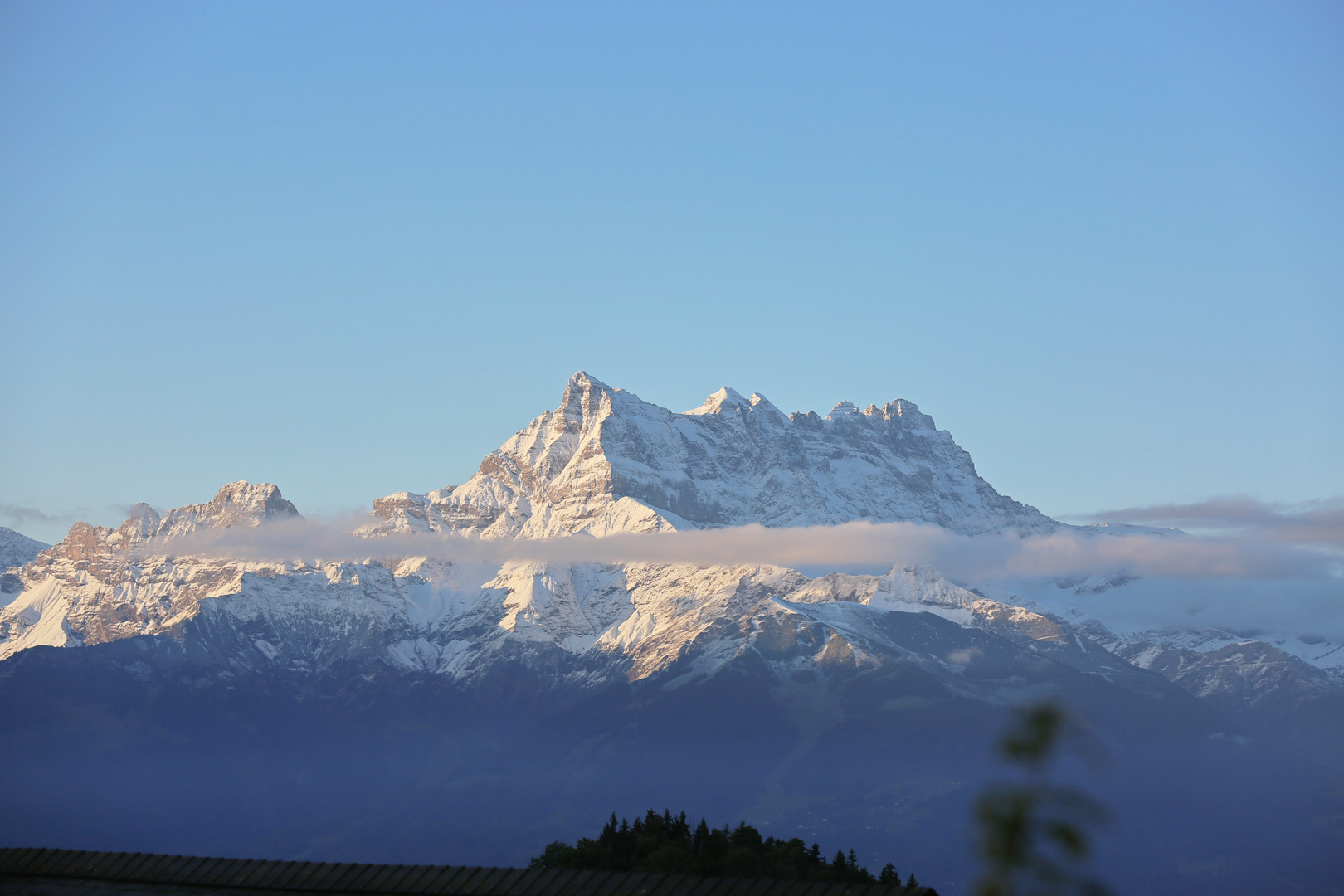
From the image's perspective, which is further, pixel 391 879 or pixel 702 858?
pixel 702 858

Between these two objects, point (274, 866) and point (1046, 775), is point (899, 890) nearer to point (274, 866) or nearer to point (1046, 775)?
point (274, 866)

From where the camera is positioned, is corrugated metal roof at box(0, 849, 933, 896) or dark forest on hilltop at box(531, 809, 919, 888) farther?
dark forest on hilltop at box(531, 809, 919, 888)

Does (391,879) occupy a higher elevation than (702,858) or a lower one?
higher

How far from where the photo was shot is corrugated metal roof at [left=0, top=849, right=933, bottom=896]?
58406mm

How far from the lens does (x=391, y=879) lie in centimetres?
6381

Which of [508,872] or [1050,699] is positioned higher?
[1050,699]

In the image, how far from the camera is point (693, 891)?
58.2 metres

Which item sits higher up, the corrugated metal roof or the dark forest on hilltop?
the corrugated metal roof

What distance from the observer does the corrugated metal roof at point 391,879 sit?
5841 cm

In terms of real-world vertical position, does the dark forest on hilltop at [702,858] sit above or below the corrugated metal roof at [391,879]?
below

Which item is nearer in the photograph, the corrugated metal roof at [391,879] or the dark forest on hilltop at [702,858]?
the corrugated metal roof at [391,879]

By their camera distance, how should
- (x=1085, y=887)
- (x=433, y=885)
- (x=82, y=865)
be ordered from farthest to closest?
(x=82, y=865) → (x=433, y=885) → (x=1085, y=887)

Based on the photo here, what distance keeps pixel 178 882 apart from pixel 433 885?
12.0m

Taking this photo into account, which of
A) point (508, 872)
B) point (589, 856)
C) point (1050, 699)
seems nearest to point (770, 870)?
point (589, 856)
